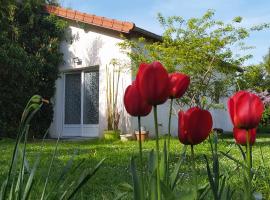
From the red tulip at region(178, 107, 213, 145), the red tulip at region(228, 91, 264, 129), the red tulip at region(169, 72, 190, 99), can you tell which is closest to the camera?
the red tulip at region(228, 91, 264, 129)

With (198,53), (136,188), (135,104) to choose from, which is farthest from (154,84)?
(198,53)

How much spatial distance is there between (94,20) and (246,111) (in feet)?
43.1

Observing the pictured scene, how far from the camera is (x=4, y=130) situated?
511 inches

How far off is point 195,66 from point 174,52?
68cm

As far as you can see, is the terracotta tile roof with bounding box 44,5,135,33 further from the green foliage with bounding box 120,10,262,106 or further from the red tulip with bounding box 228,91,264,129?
the red tulip with bounding box 228,91,264,129

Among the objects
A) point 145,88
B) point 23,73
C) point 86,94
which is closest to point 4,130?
point 23,73

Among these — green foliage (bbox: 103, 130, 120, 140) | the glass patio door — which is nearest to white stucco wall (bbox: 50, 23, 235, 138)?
the glass patio door

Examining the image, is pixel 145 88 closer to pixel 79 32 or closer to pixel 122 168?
pixel 122 168

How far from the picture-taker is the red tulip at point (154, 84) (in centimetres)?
116

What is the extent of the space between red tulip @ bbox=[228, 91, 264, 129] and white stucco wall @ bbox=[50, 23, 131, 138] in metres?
11.8

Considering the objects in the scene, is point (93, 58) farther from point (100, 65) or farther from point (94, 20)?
point (94, 20)

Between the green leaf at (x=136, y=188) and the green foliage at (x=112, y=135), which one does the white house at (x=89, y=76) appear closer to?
the green foliage at (x=112, y=135)

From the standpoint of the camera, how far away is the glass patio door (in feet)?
46.5

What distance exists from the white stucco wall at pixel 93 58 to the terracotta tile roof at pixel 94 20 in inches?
13.1
